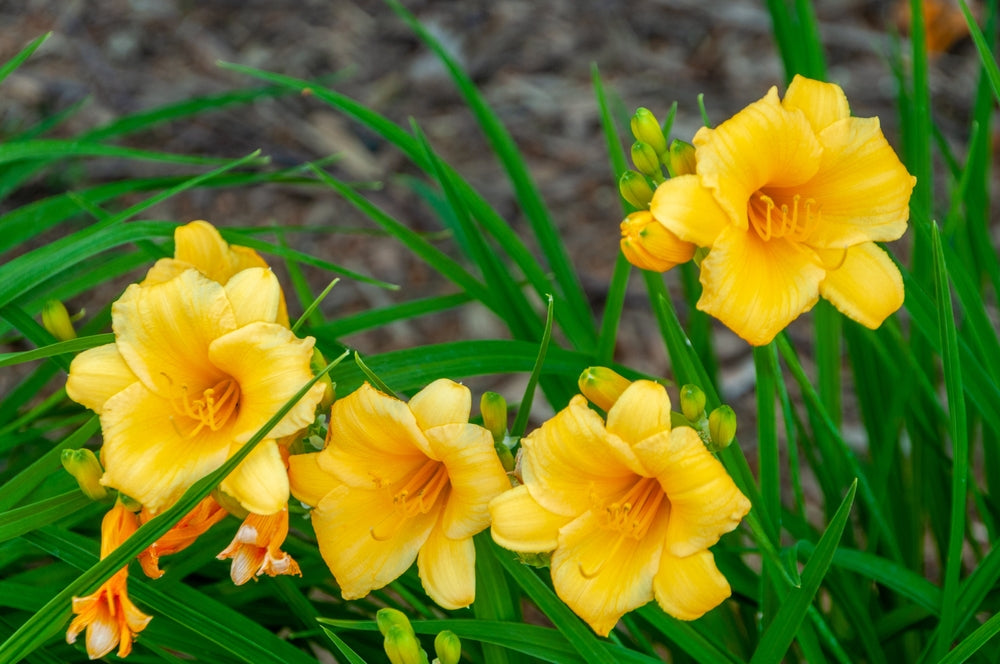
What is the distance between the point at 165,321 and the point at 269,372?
0.14m

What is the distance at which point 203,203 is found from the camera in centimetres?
286

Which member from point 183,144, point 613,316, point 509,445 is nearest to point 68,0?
point 183,144

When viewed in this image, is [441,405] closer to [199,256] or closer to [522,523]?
[522,523]

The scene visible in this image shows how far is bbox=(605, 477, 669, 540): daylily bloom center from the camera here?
1014 millimetres

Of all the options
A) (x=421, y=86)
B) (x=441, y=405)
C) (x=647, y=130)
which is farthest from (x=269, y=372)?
(x=421, y=86)

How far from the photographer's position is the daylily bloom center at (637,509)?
1014 millimetres

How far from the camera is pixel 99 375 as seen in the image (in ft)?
3.39

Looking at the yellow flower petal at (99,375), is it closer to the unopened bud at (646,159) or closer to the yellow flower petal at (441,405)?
the yellow flower petal at (441,405)

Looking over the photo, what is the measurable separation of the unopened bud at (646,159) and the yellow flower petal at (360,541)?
46cm

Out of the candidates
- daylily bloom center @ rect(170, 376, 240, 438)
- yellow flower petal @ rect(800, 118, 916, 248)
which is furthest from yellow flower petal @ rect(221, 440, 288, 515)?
yellow flower petal @ rect(800, 118, 916, 248)

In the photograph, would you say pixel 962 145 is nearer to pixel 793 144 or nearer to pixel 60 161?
pixel 793 144

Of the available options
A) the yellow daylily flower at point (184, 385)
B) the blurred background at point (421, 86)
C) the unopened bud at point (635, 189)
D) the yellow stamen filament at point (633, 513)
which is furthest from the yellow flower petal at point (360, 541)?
the blurred background at point (421, 86)

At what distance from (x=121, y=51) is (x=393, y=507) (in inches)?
99.4

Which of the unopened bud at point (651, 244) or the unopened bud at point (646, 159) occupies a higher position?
the unopened bud at point (646, 159)
